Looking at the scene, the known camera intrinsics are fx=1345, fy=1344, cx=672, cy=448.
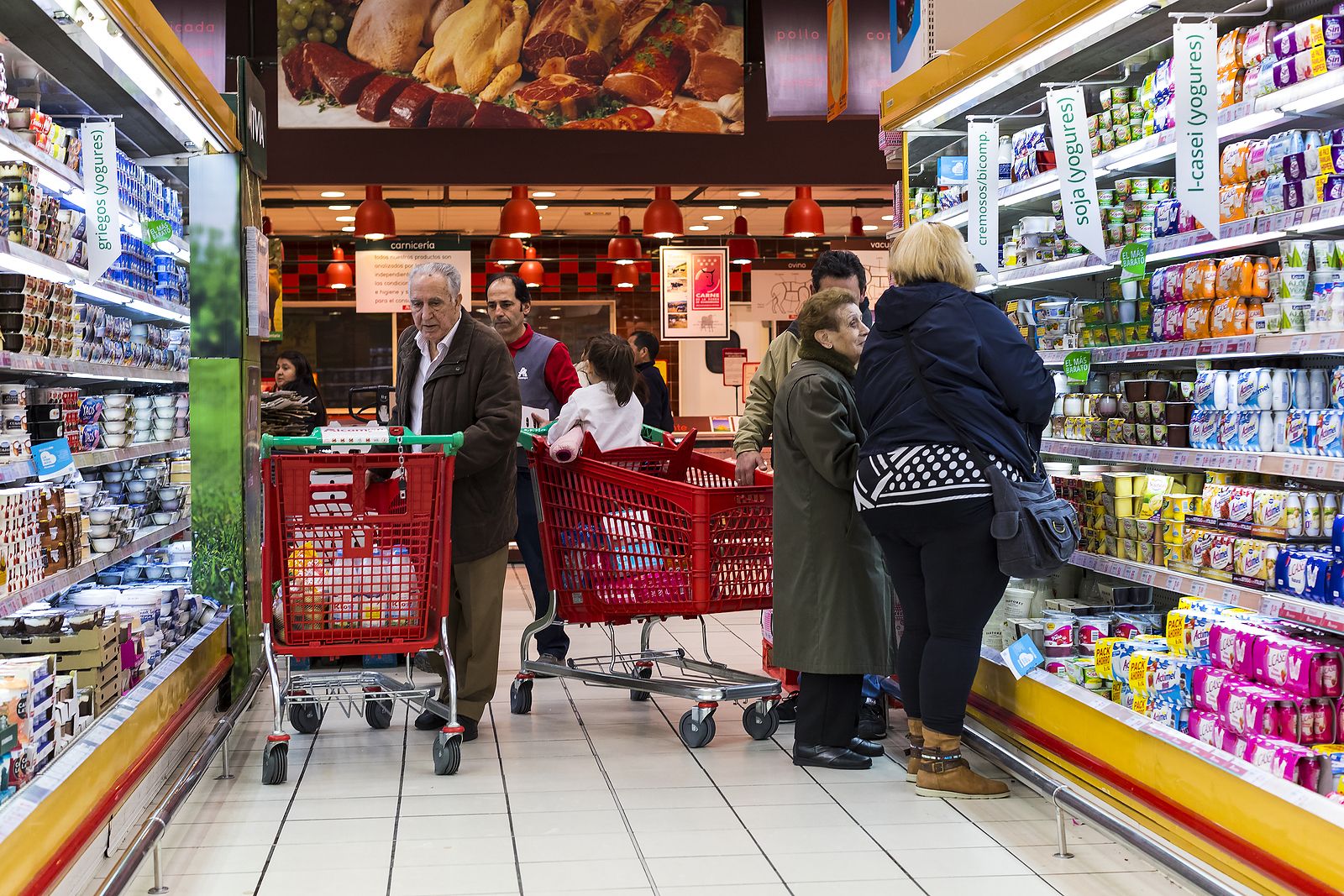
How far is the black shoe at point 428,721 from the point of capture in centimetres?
498

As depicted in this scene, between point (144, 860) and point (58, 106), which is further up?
point (58, 106)

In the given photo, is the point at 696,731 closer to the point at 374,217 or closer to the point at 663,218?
the point at 663,218

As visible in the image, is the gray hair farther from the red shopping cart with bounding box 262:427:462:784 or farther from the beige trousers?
the beige trousers

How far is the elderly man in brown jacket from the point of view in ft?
15.6

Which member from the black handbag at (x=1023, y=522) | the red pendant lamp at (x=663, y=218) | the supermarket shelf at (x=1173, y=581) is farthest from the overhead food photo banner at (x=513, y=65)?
the black handbag at (x=1023, y=522)

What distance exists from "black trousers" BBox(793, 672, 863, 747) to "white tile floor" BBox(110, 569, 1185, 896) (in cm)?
13

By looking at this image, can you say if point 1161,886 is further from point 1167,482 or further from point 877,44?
point 877,44

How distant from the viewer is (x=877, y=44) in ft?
26.0

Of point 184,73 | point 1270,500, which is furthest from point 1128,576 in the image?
point 184,73

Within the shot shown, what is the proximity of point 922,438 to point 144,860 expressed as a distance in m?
2.37

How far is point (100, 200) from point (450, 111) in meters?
4.81

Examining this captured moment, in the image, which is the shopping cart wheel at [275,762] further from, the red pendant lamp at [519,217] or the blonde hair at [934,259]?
the red pendant lamp at [519,217]

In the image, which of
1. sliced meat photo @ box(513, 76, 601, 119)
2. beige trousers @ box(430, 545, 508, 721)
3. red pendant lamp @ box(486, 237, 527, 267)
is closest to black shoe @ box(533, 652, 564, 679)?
beige trousers @ box(430, 545, 508, 721)

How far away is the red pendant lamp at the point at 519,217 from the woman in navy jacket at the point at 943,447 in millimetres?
6451
